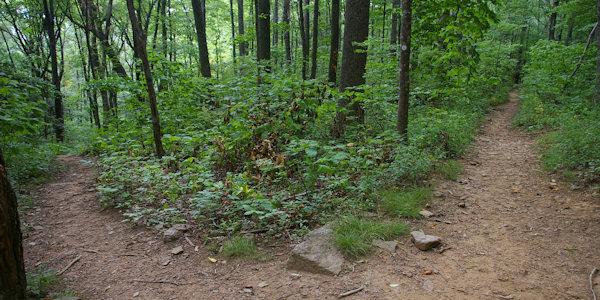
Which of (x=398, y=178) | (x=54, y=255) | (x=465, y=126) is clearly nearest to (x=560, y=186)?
(x=398, y=178)

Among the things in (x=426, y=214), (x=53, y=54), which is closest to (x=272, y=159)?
(x=426, y=214)

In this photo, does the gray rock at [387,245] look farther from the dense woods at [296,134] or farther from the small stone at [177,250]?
the small stone at [177,250]

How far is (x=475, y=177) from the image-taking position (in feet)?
21.6

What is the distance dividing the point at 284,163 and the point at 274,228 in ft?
5.26

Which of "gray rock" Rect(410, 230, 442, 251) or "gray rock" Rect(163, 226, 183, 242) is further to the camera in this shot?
"gray rock" Rect(163, 226, 183, 242)

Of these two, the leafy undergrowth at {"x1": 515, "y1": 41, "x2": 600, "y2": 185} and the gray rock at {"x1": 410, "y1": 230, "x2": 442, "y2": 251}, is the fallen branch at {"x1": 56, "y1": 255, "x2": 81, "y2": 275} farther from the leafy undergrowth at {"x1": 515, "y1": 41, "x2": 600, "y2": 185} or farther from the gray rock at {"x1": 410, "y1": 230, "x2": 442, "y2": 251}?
the leafy undergrowth at {"x1": 515, "y1": 41, "x2": 600, "y2": 185}

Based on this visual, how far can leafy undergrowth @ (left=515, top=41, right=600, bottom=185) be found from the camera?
6430mm

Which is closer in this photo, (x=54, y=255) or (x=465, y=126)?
(x=54, y=255)

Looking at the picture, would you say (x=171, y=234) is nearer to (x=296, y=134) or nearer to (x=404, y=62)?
(x=296, y=134)

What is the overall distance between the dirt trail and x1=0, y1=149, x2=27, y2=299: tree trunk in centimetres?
83

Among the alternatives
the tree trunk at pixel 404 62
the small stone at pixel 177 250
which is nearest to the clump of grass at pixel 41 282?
the small stone at pixel 177 250

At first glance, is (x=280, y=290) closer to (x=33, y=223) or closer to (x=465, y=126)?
(x=33, y=223)

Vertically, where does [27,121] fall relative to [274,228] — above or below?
above

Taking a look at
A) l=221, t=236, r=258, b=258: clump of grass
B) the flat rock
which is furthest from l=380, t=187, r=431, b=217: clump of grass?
l=221, t=236, r=258, b=258: clump of grass
